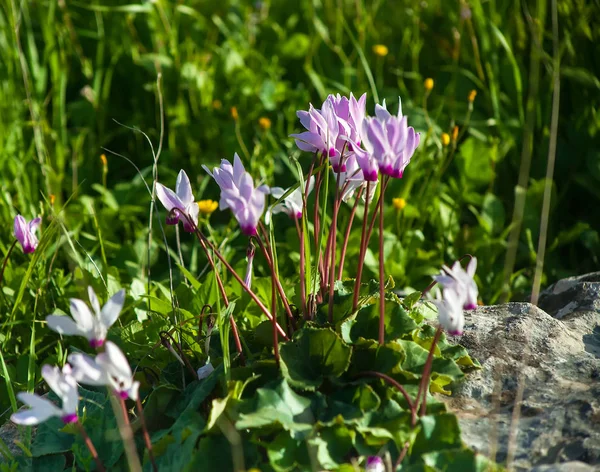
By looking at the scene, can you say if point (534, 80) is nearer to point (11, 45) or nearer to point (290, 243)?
point (290, 243)

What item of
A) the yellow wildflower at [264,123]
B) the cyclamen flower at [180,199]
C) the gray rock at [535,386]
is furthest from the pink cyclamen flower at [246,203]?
the yellow wildflower at [264,123]

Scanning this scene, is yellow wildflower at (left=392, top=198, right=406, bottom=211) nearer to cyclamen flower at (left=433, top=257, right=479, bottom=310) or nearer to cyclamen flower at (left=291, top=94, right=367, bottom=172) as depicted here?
cyclamen flower at (left=291, top=94, right=367, bottom=172)

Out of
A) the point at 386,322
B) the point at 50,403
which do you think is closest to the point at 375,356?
the point at 386,322

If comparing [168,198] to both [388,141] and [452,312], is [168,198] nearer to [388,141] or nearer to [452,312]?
[388,141]

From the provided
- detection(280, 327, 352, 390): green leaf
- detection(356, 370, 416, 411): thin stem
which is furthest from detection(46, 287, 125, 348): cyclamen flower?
detection(356, 370, 416, 411): thin stem

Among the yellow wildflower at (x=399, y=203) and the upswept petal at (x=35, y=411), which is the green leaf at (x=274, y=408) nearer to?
the upswept petal at (x=35, y=411)

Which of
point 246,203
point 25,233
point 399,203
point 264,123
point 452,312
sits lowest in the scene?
point 399,203

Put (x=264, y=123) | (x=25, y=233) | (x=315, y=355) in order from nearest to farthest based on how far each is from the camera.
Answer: (x=315, y=355), (x=25, y=233), (x=264, y=123)
